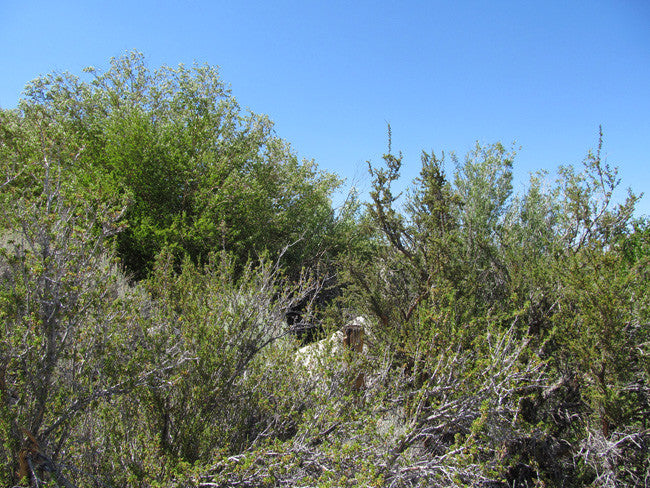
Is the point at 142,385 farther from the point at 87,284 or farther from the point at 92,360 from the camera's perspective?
the point at 87,284

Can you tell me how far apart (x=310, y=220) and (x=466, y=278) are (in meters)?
7.79

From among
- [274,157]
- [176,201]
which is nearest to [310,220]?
[274,157]

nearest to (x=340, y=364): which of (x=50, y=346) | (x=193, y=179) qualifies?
(x=50, y=346)

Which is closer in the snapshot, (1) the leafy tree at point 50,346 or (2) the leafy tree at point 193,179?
(1) the leafy tree at point 50,346

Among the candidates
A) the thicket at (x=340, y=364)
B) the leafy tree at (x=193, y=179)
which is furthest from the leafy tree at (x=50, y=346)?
the leafy tree at (x=193, y=179)

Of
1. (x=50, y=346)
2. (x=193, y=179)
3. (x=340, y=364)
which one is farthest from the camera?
(x=193, y=179)

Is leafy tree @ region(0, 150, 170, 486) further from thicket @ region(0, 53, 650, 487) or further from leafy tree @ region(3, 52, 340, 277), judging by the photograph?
leafy tree @ region(3, 52, 340, 277)

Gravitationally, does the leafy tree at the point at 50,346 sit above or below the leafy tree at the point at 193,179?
below

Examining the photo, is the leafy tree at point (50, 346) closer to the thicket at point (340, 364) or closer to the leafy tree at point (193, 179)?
the thicket at point (340, 364)

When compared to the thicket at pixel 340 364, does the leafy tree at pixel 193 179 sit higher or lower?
higher

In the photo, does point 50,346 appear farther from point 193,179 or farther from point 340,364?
point 193,179

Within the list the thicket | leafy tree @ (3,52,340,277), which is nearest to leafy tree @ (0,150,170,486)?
the thicket

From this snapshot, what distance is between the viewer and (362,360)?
307 cm

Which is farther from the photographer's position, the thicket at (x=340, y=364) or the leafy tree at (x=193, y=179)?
the leafy tree at (x=193, y=179)
